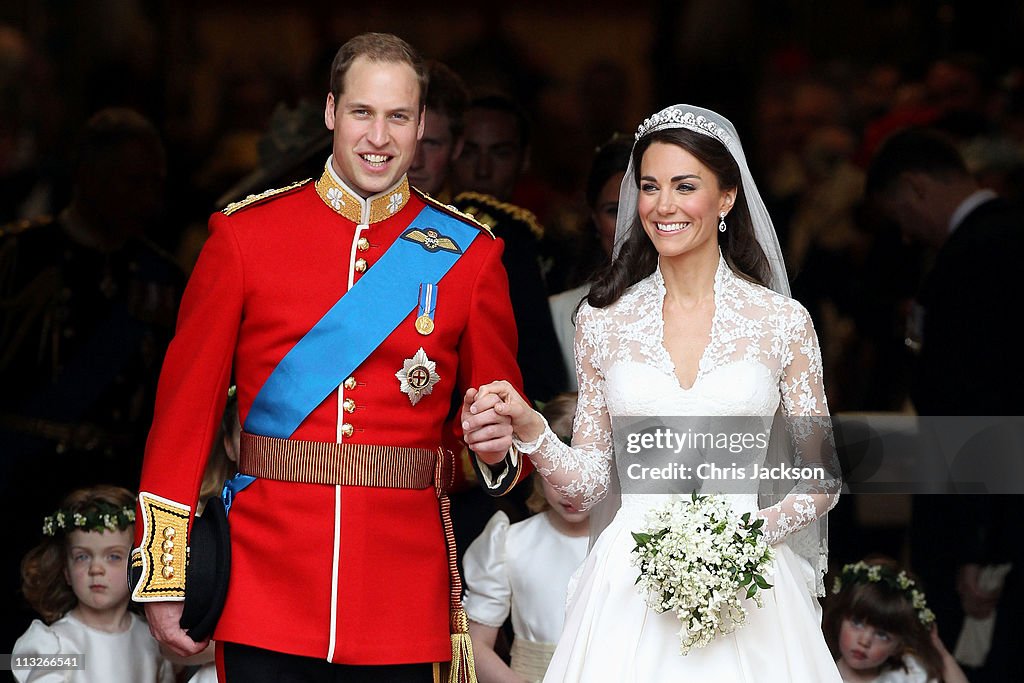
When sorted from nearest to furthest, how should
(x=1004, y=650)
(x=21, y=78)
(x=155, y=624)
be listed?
(x=155, y=624) < (x=1004, y=650) < (x=21, y=78)

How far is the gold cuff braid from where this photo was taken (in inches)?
134

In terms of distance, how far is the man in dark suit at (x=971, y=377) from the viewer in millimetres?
5582

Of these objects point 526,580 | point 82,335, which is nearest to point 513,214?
point 526,580

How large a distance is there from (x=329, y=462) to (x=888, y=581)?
2184 mm

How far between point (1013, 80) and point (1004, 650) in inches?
114

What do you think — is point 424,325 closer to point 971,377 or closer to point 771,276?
point 771,276

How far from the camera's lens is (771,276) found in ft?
12.5

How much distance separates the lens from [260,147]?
6.75 m

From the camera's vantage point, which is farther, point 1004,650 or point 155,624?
point 1004,650

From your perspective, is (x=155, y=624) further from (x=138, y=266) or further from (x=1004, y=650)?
(x=1004, y=650)

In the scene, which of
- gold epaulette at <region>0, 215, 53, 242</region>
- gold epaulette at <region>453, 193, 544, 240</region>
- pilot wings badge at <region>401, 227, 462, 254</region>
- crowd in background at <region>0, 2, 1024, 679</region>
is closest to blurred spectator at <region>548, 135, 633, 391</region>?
crowd in background at <region>0, 2, 1024, 679</region>

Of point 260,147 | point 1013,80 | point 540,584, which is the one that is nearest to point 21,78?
point 260,147

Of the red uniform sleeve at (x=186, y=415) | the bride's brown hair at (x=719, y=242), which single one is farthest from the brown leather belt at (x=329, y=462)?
the bride's brown hair at (x=719, y=242)

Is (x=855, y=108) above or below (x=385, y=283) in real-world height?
Result: above
